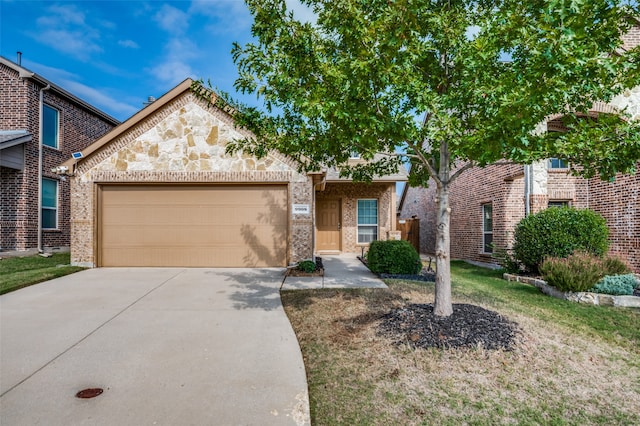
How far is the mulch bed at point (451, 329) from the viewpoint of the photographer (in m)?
4.09

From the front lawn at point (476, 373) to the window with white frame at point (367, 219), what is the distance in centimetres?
897

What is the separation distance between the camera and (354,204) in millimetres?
14680

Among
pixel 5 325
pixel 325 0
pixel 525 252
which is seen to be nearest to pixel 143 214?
pixel 5 325

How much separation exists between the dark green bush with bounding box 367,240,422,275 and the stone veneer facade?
→ 6.06 ft

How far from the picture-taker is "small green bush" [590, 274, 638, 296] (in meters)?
6.63

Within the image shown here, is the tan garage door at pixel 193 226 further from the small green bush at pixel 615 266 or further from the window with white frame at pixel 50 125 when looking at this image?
the small green bush at pixel 615 266

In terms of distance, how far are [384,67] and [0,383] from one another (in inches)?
199

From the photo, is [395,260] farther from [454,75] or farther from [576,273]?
[454,75]

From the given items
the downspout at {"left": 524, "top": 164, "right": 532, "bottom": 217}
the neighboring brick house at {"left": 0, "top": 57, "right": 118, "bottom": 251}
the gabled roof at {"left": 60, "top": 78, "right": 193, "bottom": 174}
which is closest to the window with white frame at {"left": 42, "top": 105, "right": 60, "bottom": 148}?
the neighboring brick house at {"left": 0, "top": 57, "right": 118, "bottom": 251}

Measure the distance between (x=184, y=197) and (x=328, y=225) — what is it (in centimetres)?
669

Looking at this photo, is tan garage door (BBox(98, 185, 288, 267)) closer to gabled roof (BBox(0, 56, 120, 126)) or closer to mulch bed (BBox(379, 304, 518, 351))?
mulch bed (BBox(379, 304, 518, 351))

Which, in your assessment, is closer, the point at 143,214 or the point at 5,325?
the point at 5,325

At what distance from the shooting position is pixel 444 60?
461cm

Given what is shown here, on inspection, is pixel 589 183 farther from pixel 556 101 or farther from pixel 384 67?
pixel 384 67
